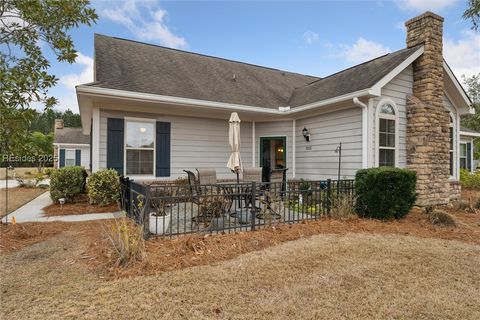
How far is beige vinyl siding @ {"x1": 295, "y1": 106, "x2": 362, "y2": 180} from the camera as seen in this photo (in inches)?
293

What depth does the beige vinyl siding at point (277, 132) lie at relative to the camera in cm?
962

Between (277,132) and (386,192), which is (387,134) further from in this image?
(277,132)

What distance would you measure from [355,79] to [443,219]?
4508 mm

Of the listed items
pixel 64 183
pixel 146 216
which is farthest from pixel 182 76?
pixel 146 216

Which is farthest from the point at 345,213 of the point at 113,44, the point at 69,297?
the point at 113,44

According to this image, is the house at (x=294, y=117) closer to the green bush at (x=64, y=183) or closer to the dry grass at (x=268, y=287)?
the green bush at (x=64, y=183)

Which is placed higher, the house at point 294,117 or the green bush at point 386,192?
the house at point 294,117

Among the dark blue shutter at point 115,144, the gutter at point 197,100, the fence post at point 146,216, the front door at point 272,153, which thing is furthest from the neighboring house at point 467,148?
the fence post at point 146,216

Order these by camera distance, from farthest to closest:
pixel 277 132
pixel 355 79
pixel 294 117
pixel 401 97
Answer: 1. pixel 277 132
2. pixel 294 117
3. pixel 355 79
4. pixel 401 97

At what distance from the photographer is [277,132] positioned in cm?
981

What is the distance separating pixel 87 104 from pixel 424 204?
9.89 meters

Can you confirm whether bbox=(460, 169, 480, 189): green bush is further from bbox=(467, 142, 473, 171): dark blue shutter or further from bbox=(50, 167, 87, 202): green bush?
bbox=(50, 167, 87, 202): green bush

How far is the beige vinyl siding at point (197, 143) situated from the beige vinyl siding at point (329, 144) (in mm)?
2157

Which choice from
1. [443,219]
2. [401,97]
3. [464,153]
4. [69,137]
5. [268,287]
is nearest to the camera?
[268,287]
